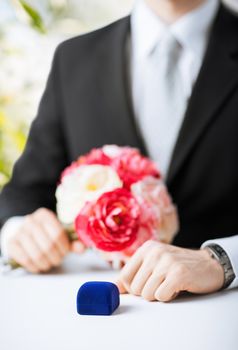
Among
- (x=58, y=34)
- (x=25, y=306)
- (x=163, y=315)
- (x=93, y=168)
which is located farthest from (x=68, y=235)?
(x=58, y=34)

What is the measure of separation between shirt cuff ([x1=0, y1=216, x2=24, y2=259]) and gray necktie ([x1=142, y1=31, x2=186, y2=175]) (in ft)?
1.25

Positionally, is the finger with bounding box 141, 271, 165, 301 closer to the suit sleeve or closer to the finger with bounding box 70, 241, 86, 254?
the finger with bounding box 70, 241, 86, 254

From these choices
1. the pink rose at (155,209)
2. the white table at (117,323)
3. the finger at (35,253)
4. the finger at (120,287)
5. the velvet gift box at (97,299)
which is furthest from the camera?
the finger at (35,253)

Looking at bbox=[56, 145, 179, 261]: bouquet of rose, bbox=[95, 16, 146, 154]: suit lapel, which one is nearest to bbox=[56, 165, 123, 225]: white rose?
bbox=[56, 145, 179, 261]: bouquet of rose

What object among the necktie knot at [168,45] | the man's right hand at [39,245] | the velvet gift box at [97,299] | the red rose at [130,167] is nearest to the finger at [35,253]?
the man's right hand at [39,245]

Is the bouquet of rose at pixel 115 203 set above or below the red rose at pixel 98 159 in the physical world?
below

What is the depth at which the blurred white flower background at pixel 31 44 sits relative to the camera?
112 inches

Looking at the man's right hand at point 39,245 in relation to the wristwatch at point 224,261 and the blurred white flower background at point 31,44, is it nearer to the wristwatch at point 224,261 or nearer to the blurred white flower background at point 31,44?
the wristwatch at point 224,261

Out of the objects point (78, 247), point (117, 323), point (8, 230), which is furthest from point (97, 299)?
point (8, 230)

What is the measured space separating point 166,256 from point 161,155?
23.9 inches

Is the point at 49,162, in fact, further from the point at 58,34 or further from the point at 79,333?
the point at 58,34

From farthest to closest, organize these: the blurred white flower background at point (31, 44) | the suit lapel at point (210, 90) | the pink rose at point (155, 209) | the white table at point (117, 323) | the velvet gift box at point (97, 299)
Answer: the blurred white flower background at point (31, 44)
the suit lapel at point (210, 90)
the pink rose at point (155, 209)
the velvet gift box at point (97, 299)
the white table at point (117, 323)

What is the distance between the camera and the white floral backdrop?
9.32ft

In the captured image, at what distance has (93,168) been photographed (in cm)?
136
